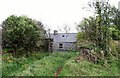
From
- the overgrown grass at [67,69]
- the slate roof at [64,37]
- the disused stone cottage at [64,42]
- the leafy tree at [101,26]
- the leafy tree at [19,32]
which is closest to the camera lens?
the overgrown grass at [67,69]

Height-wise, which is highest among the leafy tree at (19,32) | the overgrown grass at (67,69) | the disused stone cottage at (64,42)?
the leafy tree at (19,32)

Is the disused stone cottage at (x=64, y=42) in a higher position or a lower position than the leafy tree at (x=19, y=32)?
lower

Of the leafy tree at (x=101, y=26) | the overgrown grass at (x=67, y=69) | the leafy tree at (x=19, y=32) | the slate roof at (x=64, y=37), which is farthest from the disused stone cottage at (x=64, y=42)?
the overgrown grass at (x=67, y=69)

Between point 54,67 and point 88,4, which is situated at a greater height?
point 88,4

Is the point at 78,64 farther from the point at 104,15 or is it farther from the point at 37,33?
the point at 37,33

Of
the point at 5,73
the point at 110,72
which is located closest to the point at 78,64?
the point at 110,72

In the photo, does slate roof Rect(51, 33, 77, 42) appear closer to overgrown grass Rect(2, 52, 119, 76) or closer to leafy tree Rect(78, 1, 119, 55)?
leafy tree Rect(78, 1, 119, 55)

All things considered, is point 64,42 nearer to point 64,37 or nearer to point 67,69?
point 64,37

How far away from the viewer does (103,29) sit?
84.4ft

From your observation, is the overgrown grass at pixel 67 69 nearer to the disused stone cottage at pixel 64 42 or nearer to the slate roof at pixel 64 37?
the disused stone cottage at pixel 64 42

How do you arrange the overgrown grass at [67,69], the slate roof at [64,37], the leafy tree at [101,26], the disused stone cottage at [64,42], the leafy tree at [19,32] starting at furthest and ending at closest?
the slate roof at [64,37] → the disused stone cottage at [64,42] → the leafy tree at [19,32] → the leafy tree at [101,26] → the overgrown grass at [67,69]

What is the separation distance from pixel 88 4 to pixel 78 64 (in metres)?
9.81

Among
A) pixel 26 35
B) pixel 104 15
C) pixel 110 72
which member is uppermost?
pixel 104 15

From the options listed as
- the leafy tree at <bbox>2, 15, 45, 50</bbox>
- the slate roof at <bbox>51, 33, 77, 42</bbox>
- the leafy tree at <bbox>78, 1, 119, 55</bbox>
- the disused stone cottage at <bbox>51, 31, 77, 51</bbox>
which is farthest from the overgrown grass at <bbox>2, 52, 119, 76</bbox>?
the slate roof at <bbox>51, 33, 77, 42</bbox>
